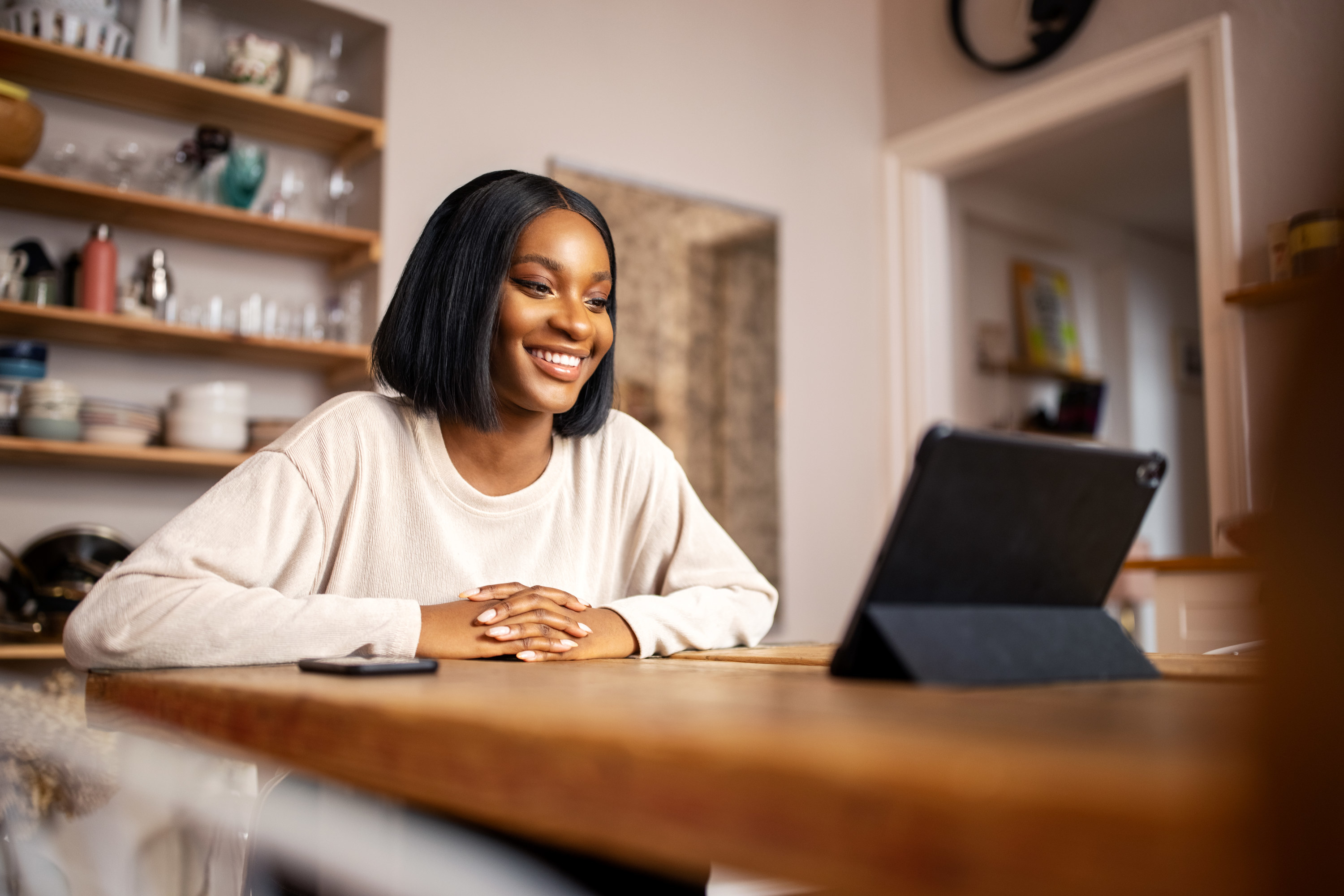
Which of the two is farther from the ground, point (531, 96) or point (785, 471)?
point (531, 96)

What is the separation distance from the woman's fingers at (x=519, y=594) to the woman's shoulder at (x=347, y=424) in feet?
0.85

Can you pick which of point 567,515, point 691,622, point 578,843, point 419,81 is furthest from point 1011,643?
point 419,81

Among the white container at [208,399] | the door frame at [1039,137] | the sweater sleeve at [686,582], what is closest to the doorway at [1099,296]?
the door frame at [1039,137]

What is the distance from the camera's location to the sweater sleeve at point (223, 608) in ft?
3.19

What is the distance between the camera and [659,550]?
4.92 feet

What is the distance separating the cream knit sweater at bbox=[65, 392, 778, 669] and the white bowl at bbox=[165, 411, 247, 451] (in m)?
1.39

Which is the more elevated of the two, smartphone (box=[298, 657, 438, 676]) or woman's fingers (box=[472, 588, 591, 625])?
woman's fingers (box=[472, 588, 591, 625])

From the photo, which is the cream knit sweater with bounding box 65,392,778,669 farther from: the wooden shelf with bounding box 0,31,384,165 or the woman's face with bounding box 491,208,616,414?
the wooden shelf with bounding box 0,31,384,165

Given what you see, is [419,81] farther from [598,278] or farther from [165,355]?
[598,278]

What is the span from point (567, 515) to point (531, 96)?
2.27 meters

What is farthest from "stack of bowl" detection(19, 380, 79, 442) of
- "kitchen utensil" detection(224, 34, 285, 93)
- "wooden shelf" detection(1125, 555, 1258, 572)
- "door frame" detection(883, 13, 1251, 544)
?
"door frame" detection(883, 13, 1251, 544)

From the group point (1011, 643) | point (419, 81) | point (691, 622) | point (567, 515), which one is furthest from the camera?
point (419, 81)

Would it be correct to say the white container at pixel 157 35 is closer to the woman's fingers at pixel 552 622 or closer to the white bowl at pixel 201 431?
the white bowl at pixel 201 431

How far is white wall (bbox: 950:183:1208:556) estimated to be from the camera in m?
4.92
